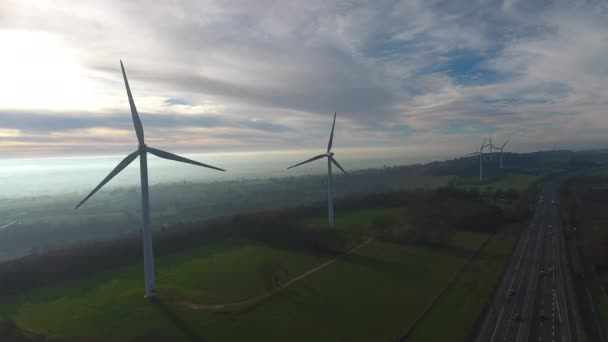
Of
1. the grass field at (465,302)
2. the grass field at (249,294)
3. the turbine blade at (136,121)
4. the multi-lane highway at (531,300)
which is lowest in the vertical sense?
the multi-lane highway at (531,300)

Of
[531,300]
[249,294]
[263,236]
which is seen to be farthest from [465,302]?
[263,236]

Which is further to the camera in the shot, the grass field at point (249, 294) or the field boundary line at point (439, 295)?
the grass field at point (249, 294)

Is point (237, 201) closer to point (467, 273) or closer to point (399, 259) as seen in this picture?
point (399, 259)

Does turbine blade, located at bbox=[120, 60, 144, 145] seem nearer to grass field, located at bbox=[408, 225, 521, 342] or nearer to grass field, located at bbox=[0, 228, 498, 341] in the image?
grass field, located at bbox=[0, 228, 498, 341]

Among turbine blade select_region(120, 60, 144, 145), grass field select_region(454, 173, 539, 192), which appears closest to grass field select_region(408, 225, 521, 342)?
turbine blade select_region(120, 60, 144, 145)

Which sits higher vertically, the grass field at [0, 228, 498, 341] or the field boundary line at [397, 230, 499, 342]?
the grass field at [0, 228, 498, 341]

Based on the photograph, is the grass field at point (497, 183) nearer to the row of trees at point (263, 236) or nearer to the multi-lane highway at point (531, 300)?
the row of trees at point (263, 236)

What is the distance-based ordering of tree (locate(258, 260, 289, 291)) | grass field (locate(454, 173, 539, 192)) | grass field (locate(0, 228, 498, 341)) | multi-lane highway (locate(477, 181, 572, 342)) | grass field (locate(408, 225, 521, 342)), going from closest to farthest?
multi-lane highway (locate(477, 181, 572, 342)) → grass field (locate(408, 225, 521, 342)) → grass field (locate(0, 228, 498, 341)) → tree (locate(258, 260, 289, 291)) → grass field (locate(454, 173, 539, 192))

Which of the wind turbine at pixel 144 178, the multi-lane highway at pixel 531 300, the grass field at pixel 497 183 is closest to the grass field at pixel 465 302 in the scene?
the multi-lane highway at pixel 531 300
